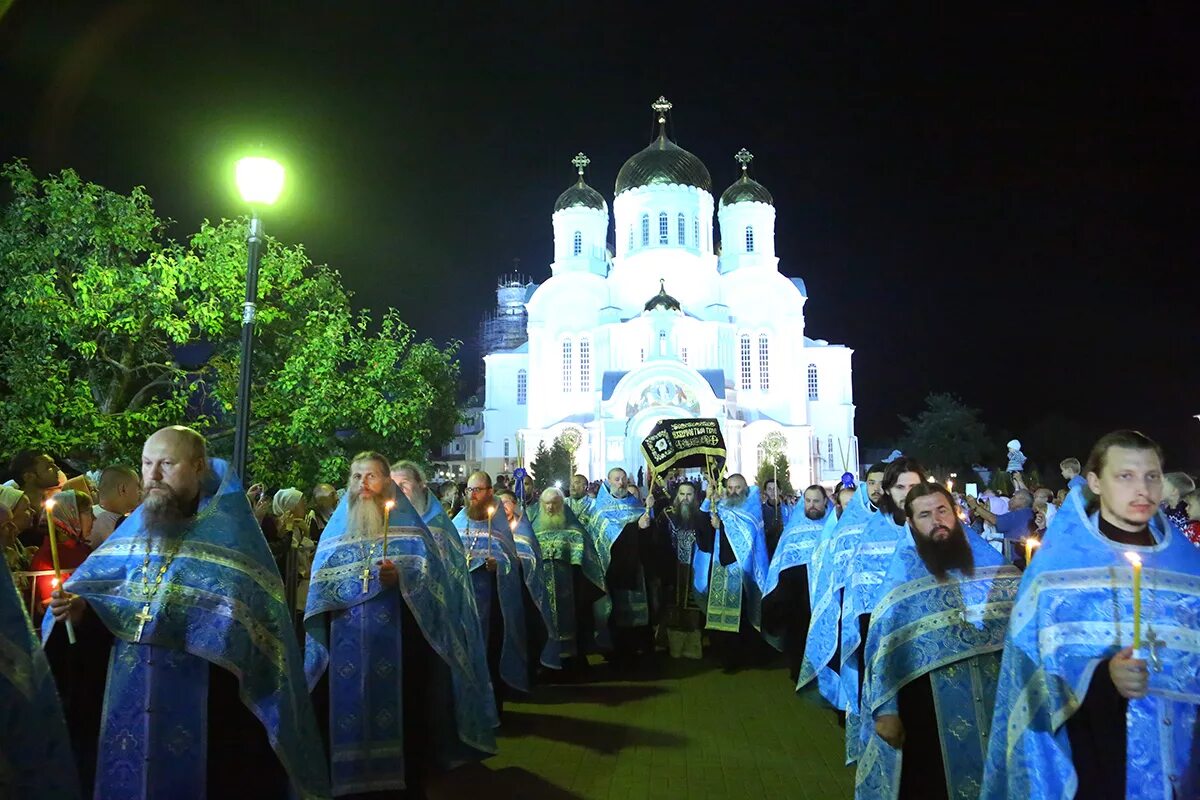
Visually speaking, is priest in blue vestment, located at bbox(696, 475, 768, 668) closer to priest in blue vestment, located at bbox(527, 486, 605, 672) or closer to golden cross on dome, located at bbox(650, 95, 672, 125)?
priest in blue vestment, located at bbox(527, 486, 605, 672)

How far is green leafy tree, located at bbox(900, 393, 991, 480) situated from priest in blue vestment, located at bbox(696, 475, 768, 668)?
1891 inches

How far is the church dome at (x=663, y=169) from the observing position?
166 ft

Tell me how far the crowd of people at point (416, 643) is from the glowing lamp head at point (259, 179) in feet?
8.19

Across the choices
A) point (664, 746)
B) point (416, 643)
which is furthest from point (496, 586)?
point (416, 643)

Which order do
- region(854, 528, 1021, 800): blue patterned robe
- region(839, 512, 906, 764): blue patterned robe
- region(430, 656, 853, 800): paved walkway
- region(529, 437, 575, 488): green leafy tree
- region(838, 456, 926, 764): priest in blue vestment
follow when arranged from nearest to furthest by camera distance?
region(854, 528, 1021, 800): blue patterned robe
region(838, 456, 926, 764): priest in blue vestment
region(839, 512, 906, 764): blue patterned robe
region(430, 656, 853, 800): paved walkway
region(529, 437, 575, 488): green leafy tree

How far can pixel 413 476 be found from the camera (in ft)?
19.8

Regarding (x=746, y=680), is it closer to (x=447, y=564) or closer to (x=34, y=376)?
(x=447, y=564)

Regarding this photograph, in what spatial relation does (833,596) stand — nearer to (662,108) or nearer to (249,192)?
(249,192)

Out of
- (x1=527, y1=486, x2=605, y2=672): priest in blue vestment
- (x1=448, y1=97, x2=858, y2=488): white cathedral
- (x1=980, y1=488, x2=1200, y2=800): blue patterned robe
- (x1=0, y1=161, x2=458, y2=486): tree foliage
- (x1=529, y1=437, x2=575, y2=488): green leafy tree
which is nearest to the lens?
(x1=980, y1=488, x2=1200, y2=800): blue patterned robe

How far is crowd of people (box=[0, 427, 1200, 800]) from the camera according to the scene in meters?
3.15

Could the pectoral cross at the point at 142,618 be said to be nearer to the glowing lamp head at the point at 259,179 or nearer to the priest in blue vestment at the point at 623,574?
the glowing lamp head at the point at 259,179

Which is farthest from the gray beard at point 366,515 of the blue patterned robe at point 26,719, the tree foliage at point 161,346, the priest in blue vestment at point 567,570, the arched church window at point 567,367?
the arched church window at point 567,367

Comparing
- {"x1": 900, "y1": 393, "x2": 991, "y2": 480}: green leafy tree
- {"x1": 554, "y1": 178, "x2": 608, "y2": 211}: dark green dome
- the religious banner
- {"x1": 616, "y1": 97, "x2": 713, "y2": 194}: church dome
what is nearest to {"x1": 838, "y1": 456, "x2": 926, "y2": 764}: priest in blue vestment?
the religious banner

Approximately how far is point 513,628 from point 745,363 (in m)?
42.7
